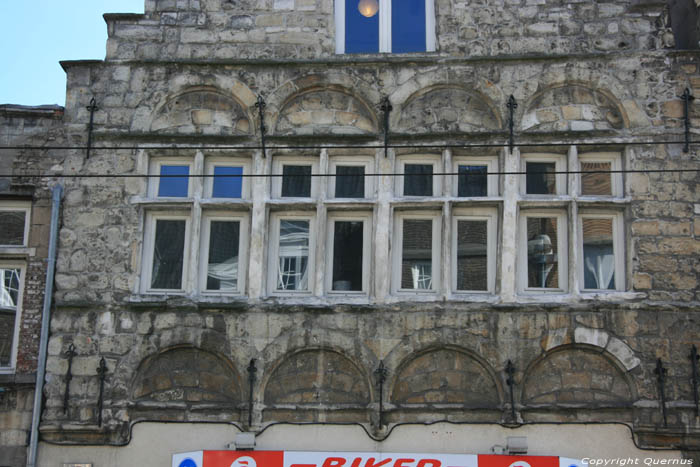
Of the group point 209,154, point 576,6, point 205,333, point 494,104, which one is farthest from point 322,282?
point 576,6

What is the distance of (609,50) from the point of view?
1176 centimetres

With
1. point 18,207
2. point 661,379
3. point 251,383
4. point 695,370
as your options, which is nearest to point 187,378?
point 251,383

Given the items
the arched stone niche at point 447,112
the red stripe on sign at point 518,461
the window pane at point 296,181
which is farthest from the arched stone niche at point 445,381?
the arched stone niche at point 447,112

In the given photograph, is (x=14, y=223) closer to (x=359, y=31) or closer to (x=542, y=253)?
(x=359, y=31)

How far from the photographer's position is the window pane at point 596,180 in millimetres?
11398

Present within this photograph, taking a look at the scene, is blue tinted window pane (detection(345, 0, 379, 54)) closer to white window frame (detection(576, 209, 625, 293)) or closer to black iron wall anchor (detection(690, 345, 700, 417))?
white window frame (detection(576, 209, 625, 293))

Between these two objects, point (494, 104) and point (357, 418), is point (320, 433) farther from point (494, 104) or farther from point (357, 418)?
point (494, 104)

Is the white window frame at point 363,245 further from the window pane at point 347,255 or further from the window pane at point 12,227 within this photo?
the window pane at point 12,227

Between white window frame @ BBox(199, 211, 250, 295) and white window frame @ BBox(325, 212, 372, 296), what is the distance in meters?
1.02

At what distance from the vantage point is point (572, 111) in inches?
455

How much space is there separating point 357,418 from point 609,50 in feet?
18.5

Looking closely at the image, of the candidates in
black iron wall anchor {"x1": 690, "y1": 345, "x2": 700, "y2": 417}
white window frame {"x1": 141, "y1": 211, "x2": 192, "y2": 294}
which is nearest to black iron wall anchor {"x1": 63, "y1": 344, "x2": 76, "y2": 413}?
white window frame {"x1": 141, "y1": 211, "x2": 192, "y2": 294}

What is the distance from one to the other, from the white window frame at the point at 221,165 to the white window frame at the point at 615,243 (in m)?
4.16

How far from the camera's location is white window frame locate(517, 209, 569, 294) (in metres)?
11.1
